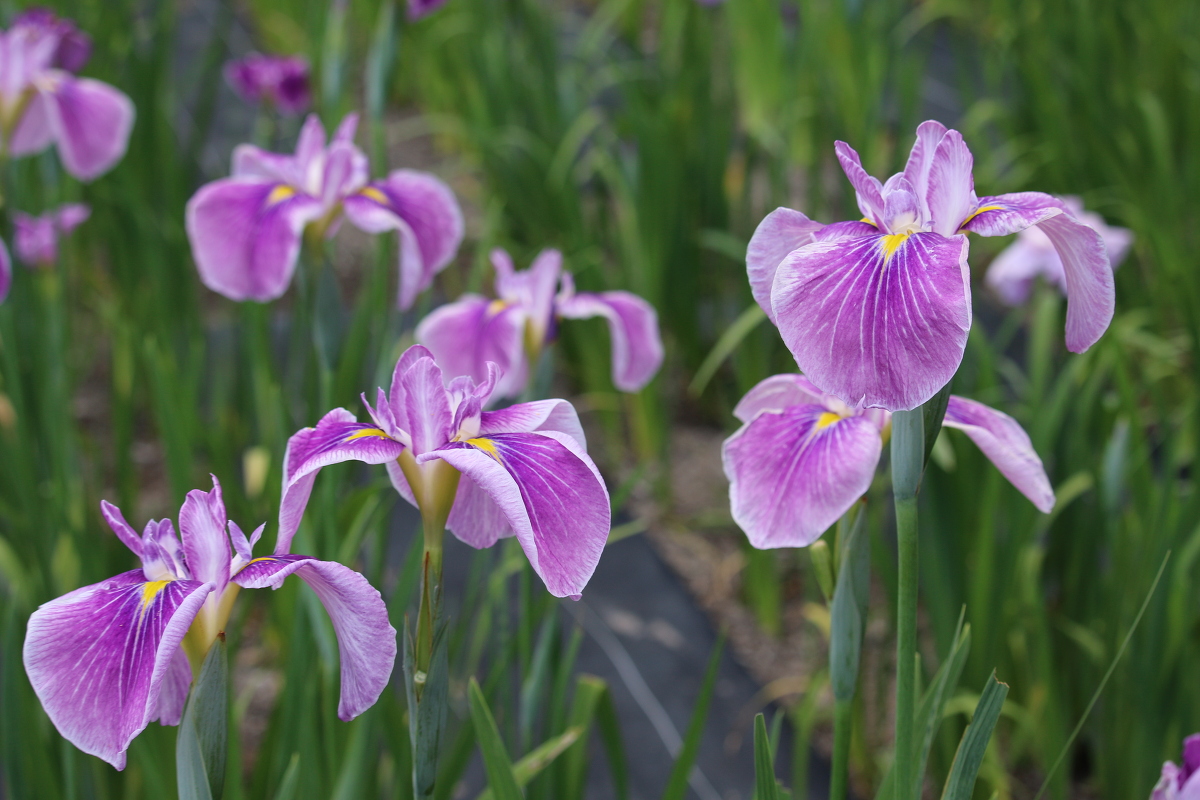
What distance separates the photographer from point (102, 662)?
596 mm

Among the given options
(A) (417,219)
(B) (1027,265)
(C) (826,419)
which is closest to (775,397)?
(C) (826,419)

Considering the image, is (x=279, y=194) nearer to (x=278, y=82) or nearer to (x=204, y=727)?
(x=204, y=727)

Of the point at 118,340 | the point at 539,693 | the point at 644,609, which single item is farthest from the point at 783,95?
the point at 539,693

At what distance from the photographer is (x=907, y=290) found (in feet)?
1.89

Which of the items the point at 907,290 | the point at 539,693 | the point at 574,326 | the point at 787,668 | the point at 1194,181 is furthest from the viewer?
the point at 574,326

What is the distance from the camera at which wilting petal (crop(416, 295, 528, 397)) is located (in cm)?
120

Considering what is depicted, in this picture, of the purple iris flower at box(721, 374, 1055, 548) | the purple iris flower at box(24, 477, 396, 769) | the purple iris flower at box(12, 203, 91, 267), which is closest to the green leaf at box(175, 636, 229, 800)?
the purple iris flower at box(24, 477, 396, 769)

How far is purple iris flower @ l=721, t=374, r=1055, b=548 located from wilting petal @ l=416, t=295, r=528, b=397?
499mm

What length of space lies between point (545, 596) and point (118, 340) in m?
1.53

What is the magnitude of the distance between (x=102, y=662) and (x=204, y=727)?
8 centimetres

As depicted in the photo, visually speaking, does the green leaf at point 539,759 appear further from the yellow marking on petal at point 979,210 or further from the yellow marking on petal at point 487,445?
the yellow marking on petal at point 979,210

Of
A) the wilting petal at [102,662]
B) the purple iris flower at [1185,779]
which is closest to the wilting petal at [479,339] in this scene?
the wilting petal at [102,662]

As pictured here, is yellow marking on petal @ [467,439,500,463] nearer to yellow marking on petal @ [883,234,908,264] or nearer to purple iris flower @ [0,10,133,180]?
yellow marking on petal @ [883,234,908,264]

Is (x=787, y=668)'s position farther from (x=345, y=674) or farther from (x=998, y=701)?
(x=345, y=674)
